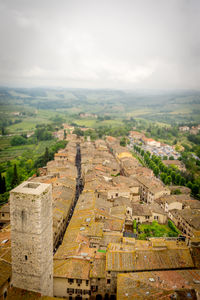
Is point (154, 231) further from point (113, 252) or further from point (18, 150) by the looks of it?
point (18, 150)

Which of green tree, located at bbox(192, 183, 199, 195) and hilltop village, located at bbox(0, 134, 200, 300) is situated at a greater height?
hilltop village, located at bbox(0, 134, 200, 300)

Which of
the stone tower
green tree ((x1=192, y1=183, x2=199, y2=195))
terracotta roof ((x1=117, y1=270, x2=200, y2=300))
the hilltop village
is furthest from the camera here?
green tree ((x1=192, y1=183, x2=199, y2=195))

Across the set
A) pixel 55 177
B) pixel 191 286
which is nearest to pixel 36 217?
pixel 191 286

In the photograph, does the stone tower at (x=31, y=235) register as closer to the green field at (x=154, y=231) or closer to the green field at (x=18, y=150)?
the green field at (x=154, y=231)

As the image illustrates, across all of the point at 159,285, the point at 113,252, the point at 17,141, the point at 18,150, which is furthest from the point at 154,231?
the point at 17,141

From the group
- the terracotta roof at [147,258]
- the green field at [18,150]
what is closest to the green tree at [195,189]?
the terracotta roof at [147,258]

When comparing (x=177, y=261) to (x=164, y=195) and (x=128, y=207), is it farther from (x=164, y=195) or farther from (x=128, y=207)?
(x=164, y=195)

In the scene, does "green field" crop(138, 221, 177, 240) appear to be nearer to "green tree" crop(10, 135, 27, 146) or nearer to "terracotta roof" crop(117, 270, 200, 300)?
"terracotta roof" crop(117, 270, 200, 300)

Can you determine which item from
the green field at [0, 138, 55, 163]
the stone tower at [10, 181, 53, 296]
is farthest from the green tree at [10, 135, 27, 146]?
the stone tower at [10, 181, 53, 296]
